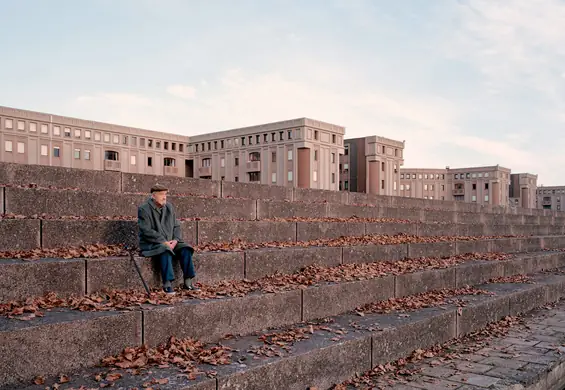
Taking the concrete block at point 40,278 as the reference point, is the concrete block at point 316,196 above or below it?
above

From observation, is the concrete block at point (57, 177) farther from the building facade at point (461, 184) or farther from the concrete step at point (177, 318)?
the building facade at point (461, 184)

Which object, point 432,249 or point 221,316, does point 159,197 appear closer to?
point 221,316

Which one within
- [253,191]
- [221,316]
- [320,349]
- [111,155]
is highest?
[111,155]

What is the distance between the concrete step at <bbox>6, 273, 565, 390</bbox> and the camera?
466cm

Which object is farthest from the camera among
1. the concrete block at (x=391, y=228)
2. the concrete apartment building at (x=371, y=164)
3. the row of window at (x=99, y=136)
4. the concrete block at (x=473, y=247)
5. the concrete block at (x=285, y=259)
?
the concrete apartment building at (x=371, y=164)

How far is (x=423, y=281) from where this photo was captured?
34.2ft

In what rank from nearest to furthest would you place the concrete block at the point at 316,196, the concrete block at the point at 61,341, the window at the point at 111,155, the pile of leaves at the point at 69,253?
the concrete block at the point at 61,341 → the pile of leaves at the point at 69,253 → the concrete block at the point at 316,196 → the window at the point at 111,155

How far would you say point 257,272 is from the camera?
8.35 metres

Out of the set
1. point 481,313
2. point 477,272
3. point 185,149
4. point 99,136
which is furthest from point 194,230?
point 185,149

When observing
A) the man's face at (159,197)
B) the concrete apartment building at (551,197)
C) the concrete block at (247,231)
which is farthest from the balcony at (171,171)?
the concrete apartment building at (551,197)

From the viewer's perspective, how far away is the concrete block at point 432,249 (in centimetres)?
1253

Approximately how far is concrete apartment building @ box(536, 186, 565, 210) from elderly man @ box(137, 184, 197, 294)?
13783 centimetres

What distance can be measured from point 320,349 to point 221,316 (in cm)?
137

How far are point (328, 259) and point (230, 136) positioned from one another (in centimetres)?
6939
